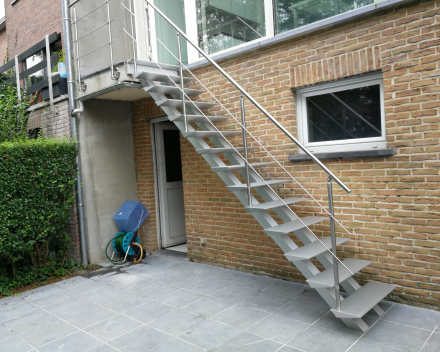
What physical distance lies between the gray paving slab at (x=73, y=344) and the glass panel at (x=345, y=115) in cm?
316

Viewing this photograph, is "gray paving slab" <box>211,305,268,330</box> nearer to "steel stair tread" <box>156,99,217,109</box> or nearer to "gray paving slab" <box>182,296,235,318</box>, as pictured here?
"gray paving slab" <box>182,296,235,318</box>

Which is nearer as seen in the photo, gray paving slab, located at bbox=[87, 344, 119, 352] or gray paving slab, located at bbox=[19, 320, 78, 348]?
gray paving slab, located at bbox=[87, 344, 119, 352]

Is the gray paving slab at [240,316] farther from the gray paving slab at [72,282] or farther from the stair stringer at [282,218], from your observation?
the gray paving slab at [72,282]

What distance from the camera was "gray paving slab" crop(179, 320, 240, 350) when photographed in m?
3.17

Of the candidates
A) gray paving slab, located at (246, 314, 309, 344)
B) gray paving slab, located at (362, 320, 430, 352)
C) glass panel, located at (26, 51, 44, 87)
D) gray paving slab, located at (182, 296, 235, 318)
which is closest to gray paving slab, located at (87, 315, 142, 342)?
gray paving slab, located at (182, 296, 235, 318)

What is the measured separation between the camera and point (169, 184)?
6.74 meters

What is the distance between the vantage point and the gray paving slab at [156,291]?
172 inches

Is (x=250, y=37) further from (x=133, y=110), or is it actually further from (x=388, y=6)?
(x=133, y=110)

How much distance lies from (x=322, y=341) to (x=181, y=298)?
1743mm

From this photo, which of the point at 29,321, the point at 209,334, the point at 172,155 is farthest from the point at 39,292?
the point at 172,155

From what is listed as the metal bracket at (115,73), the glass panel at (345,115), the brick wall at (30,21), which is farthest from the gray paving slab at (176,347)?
the brick wall at (30,21)

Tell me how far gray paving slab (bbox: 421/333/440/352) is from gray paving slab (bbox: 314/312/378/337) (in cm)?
48

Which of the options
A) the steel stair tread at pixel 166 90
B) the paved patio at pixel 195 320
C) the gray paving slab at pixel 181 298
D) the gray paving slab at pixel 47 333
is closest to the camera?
the paved patio at pixel 195 320

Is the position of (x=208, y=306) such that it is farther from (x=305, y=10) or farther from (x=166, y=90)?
(x=305, y=10)
